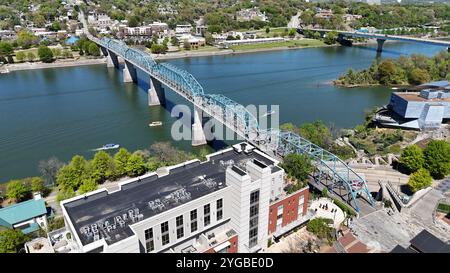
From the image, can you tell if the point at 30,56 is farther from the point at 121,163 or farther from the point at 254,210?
the point at 254,210

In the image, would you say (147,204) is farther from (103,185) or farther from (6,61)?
(6,61)

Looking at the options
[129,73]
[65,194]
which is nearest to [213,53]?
[129,73]

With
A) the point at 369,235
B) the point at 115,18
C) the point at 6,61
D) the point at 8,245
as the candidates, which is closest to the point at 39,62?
the point at 6,61

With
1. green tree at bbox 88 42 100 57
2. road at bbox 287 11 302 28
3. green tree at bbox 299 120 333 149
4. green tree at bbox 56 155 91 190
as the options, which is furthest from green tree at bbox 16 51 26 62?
road at bbox 287 11 302 28

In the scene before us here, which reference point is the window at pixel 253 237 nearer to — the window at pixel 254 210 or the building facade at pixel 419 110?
the window at pixel 254 210

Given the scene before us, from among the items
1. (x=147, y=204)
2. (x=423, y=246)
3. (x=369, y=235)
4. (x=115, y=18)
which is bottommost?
(x=369, y=235)
